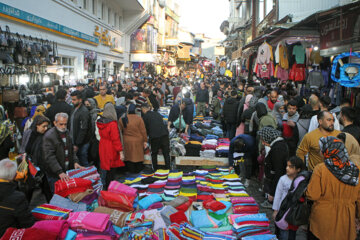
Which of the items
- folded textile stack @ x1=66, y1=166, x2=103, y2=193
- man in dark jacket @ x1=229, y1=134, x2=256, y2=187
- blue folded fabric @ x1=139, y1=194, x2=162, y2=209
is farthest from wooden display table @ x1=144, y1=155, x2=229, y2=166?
blue folded fabric @ x1=139, y1=194, x2=162, y2=209

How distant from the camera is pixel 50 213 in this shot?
3760 mm

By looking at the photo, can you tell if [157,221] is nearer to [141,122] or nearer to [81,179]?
[81,179]

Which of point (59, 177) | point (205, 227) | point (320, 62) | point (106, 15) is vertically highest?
point (106, 15)

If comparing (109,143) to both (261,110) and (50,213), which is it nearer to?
(50,213)

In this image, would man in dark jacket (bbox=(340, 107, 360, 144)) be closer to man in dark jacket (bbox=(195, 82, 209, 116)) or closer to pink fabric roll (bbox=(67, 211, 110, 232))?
pink fabric roll (bbox=(67, 211, 110, 232))

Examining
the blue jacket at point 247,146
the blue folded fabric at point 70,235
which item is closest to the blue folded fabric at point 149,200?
the blue folded fabric at point 70,235

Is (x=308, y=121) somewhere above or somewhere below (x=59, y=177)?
above

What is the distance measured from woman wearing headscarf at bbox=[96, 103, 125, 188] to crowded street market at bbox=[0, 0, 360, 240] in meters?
0.02

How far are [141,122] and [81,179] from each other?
7.75ft

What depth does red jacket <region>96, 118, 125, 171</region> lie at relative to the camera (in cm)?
580

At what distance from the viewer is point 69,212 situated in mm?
3906

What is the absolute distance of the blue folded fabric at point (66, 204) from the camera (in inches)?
163

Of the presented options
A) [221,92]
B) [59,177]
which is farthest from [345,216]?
[221,92]

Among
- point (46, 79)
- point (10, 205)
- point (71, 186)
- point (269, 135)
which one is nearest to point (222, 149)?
point (269, 135)
